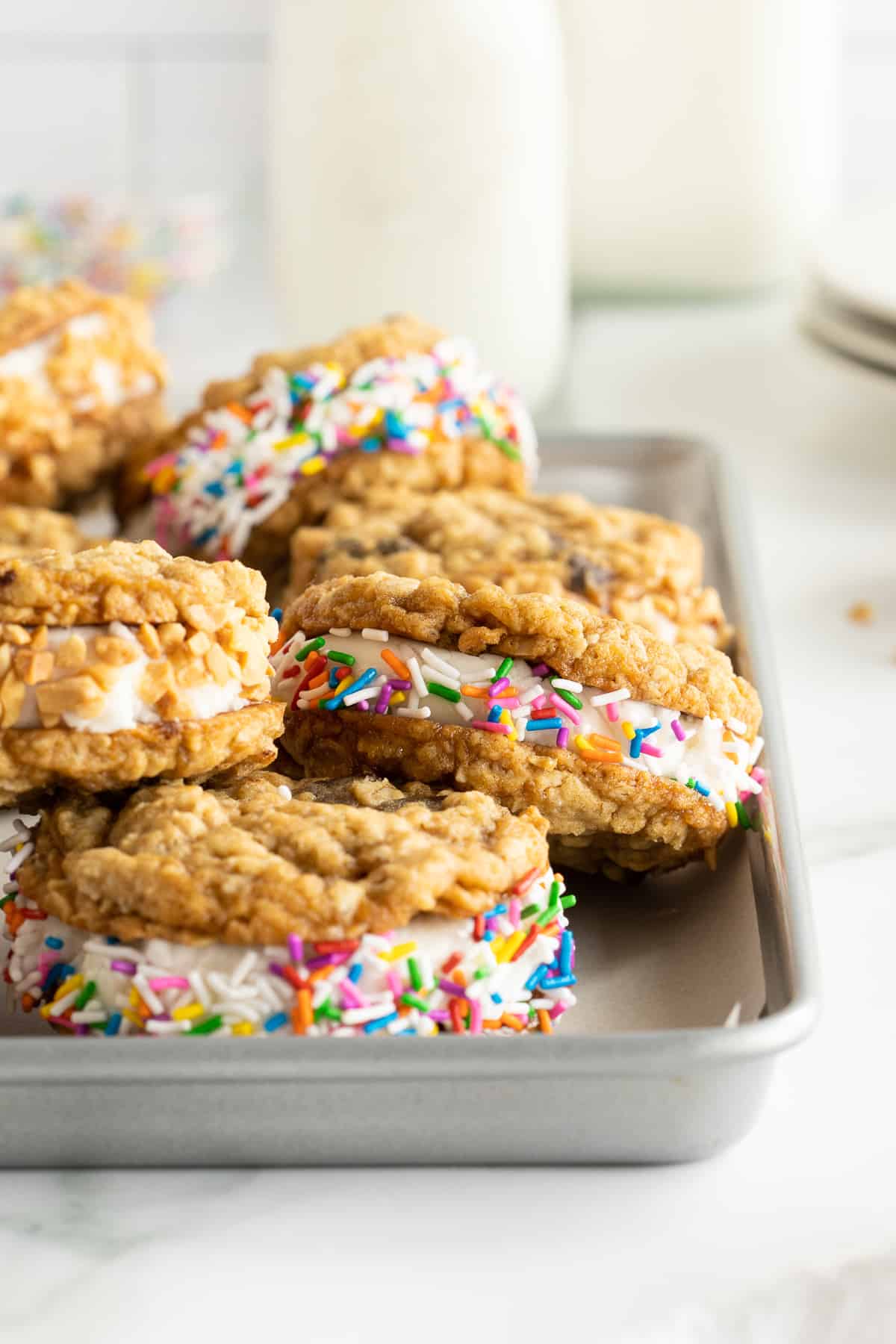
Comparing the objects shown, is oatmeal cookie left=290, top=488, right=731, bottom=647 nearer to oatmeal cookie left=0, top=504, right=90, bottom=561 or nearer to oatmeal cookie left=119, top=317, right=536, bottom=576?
oatmeal cookie left=119, top=317, right=536, bottom=576

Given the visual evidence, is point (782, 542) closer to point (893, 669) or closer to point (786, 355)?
point (893, 669)

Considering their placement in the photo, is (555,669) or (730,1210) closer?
(730,1210)

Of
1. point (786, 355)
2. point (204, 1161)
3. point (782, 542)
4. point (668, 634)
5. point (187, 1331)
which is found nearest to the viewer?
point (187, 1331)

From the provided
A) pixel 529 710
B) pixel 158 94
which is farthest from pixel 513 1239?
pixel 158 94

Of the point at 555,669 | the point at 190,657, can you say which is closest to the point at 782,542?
the point at 555,669

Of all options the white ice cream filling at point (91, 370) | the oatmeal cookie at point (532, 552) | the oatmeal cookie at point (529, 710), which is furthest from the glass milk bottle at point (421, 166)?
the oatmeal cookie at point (529, 710)

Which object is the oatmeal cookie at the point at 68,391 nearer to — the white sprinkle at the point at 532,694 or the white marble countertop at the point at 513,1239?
the white sprinkle at the point at 532,694

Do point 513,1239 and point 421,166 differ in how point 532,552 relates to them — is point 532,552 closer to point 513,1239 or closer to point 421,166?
point 513,1239
